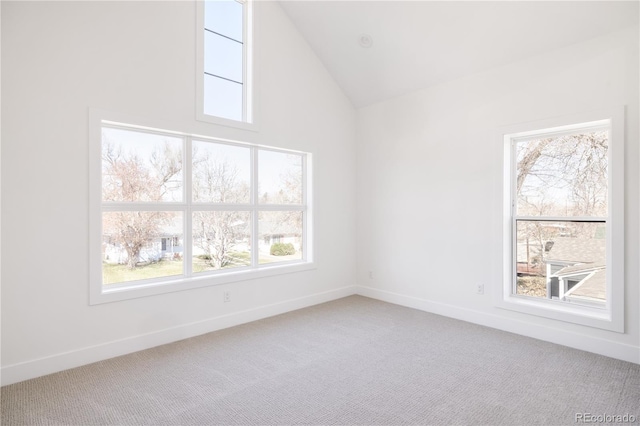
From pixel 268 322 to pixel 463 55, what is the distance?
3618 mm

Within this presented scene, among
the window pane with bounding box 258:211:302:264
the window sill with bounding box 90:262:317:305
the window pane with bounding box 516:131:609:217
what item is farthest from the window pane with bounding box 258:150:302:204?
the window pane with bounding box 516:131:609:217

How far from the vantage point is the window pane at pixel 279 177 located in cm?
431

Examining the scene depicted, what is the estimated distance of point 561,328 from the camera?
11.0ft

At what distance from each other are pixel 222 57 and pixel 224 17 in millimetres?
446

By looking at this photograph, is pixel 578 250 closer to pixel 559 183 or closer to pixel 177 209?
pixel 559 183

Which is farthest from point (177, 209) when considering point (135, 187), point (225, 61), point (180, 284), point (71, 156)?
point (225, 61)

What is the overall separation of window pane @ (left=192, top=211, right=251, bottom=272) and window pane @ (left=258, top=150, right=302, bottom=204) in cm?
42

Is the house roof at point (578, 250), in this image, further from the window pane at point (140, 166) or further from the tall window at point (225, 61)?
the window pane at point (140, 166)

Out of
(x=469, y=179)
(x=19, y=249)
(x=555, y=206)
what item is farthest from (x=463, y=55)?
(x=19, y=249)

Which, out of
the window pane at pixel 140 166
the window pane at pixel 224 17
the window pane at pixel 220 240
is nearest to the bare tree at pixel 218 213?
the window pane at pixel 220 240

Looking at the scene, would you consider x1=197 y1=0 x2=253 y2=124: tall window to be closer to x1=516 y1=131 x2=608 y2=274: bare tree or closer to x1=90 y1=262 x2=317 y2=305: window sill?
x1=90 y1=262 x2=317 y2=305: window sill

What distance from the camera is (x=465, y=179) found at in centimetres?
405

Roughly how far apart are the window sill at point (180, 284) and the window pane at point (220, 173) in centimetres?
82

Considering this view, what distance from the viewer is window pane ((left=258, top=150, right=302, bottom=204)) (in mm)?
4312
